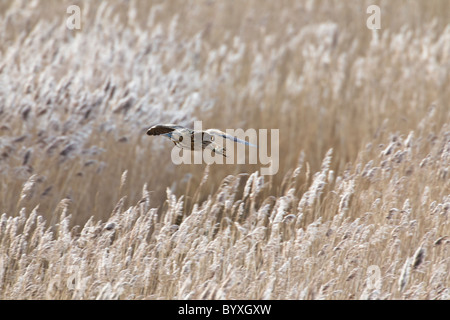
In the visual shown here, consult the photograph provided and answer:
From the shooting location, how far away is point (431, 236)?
2896 mm

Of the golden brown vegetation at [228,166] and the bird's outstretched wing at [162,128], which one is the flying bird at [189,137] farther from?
the golden brown vegetation at [228,166]

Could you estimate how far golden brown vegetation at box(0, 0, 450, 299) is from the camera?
256 cm

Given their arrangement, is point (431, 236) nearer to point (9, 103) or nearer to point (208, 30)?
point (9, 103)

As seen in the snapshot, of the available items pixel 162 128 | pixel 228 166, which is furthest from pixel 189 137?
pixel 228 166

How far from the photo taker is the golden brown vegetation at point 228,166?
2.56 m

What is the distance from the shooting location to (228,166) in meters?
4.14

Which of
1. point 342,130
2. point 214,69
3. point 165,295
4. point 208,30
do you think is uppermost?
point 208,30

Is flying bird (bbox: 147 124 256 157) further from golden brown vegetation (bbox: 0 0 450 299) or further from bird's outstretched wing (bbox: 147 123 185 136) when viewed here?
golden brown vegetation (bbox: 0 0 450 299)

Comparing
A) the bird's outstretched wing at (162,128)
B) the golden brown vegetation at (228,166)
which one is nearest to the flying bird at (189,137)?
the bird's outstretched wing at (162,128)

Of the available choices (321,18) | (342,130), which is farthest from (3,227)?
(321,18)

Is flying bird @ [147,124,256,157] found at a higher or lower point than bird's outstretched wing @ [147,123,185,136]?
lower

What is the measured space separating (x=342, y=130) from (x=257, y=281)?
2.48 m

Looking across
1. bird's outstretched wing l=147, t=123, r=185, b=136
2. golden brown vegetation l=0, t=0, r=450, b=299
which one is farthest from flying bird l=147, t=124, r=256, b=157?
golden brown vegetation l=0, t=0, r=450, b=299

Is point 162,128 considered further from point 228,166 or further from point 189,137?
point 228,166
